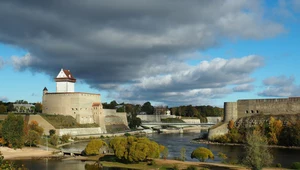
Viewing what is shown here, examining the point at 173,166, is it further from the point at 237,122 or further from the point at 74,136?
the point at 74,136

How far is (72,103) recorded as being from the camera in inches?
2790

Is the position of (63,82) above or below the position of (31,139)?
above

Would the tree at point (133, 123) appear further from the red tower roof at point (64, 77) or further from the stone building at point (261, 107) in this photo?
the stone building at point (261, 107)

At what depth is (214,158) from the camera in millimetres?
35062

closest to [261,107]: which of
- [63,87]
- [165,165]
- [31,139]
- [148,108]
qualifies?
[165,165]

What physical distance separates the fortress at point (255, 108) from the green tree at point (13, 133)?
29.6 metres

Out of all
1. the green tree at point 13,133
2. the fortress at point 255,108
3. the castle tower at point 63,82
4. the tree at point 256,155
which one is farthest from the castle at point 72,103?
the tree at point 256,155

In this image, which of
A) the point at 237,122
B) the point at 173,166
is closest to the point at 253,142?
the point at 173,166

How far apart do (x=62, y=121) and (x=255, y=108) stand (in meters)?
34.8

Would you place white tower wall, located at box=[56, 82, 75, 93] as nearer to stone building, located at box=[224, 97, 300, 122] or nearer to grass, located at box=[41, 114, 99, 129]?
grass, located at box=[41, 114, 99, 129]

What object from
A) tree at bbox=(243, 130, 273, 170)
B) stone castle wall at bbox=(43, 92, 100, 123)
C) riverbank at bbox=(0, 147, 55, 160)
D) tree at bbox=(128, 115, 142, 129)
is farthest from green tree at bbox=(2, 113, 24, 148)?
tree at bbox=(128, 115, 142, 129)

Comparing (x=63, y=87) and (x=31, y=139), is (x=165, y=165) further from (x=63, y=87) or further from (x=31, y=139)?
(x=63, y=87)

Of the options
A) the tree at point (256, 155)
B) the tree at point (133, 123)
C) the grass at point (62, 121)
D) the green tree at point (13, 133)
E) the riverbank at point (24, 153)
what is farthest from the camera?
the tree at point (133, 123)

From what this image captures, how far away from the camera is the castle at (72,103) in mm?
70750
